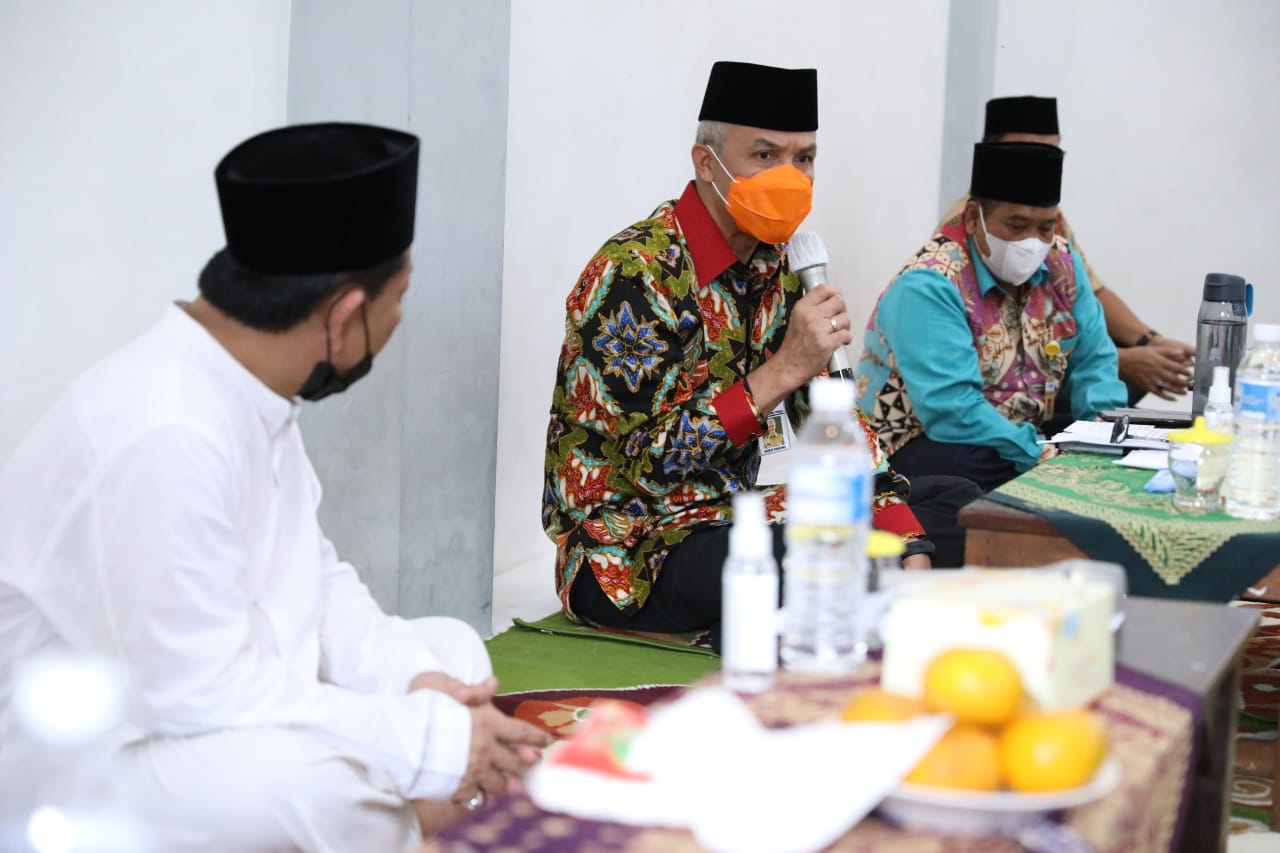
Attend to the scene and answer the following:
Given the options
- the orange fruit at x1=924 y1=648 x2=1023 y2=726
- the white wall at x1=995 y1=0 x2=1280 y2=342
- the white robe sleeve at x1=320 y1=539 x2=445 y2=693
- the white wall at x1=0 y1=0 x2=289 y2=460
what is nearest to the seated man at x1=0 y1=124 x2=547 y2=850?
the white robe sleeve at x1=320 y1=539 x2=445 y2=693

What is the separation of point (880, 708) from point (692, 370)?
2043 millimetres

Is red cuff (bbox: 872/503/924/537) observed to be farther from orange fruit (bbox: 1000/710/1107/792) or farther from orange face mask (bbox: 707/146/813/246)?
orange fruit (bbox: 1000/710/1107/792)

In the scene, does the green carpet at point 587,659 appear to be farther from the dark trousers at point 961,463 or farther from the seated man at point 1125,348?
the seated man at point 1125,348

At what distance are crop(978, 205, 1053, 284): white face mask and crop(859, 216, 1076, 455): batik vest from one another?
7 cm

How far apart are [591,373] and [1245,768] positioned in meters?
1.59

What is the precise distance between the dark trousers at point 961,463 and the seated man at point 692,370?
57cm

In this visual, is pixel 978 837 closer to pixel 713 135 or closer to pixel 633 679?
pixel 633 679

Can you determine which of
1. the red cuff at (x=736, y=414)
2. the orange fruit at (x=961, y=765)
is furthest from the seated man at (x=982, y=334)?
the orange fruit at (x=961, y=765)

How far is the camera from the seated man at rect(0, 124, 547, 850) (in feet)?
5.49

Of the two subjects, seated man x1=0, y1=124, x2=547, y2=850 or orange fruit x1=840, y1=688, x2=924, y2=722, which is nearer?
orange fruit x1=840, y1=688, x2=924, y2=722

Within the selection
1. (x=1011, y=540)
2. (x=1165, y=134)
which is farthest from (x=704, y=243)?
(x=1165, y=134)

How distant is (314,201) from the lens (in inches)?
69.6

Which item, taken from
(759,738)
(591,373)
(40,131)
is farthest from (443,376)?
(759,738)

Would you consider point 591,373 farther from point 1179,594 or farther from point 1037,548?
point 1179,594
